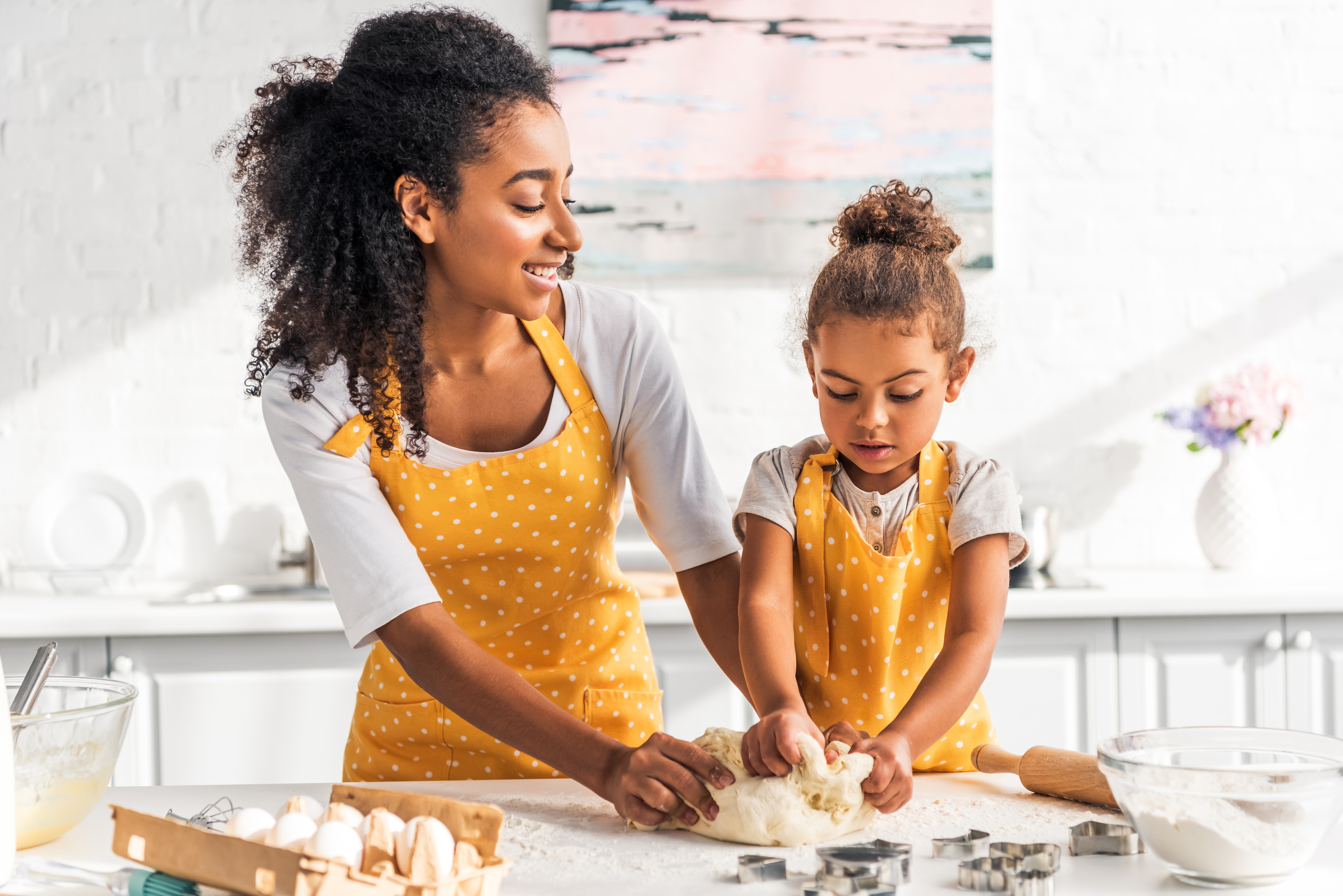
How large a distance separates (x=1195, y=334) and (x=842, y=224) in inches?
67.7

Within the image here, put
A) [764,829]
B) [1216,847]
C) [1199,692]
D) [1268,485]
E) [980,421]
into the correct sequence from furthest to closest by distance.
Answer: [980,421]
[1268,485]
[1199,692]
[764,829]
[1216,847]

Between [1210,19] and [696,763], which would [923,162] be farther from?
[696,763]

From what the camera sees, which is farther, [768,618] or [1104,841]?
[768,618]

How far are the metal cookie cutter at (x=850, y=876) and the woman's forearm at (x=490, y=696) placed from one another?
0.25 meters

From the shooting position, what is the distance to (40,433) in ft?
8.48

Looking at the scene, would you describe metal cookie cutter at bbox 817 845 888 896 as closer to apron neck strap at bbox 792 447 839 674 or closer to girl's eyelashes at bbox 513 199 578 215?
apron neck strap at bbox 792 447 839 674

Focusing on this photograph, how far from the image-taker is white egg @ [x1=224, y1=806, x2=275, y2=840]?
0.75 metres

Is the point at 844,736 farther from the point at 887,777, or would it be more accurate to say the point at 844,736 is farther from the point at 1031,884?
the point at 1031,884

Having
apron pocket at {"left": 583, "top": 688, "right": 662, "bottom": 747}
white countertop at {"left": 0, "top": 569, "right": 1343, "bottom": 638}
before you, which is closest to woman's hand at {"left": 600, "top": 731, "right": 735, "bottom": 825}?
apron pocket at {"left": 583, "top": 688, "right": 662, "bottom": 747}

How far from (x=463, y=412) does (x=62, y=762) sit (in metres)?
0.52

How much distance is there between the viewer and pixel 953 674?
105 centimetres

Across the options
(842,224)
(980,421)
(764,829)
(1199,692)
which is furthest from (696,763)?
(980,421)

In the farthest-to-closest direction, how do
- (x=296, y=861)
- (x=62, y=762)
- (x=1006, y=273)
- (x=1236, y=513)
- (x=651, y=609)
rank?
(x=1006, y=273)
(x=1236, y=513)
(x=651, y=609)
(x=62, y=762)
(x=296, y=861)

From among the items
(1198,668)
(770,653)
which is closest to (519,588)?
(770,653)
